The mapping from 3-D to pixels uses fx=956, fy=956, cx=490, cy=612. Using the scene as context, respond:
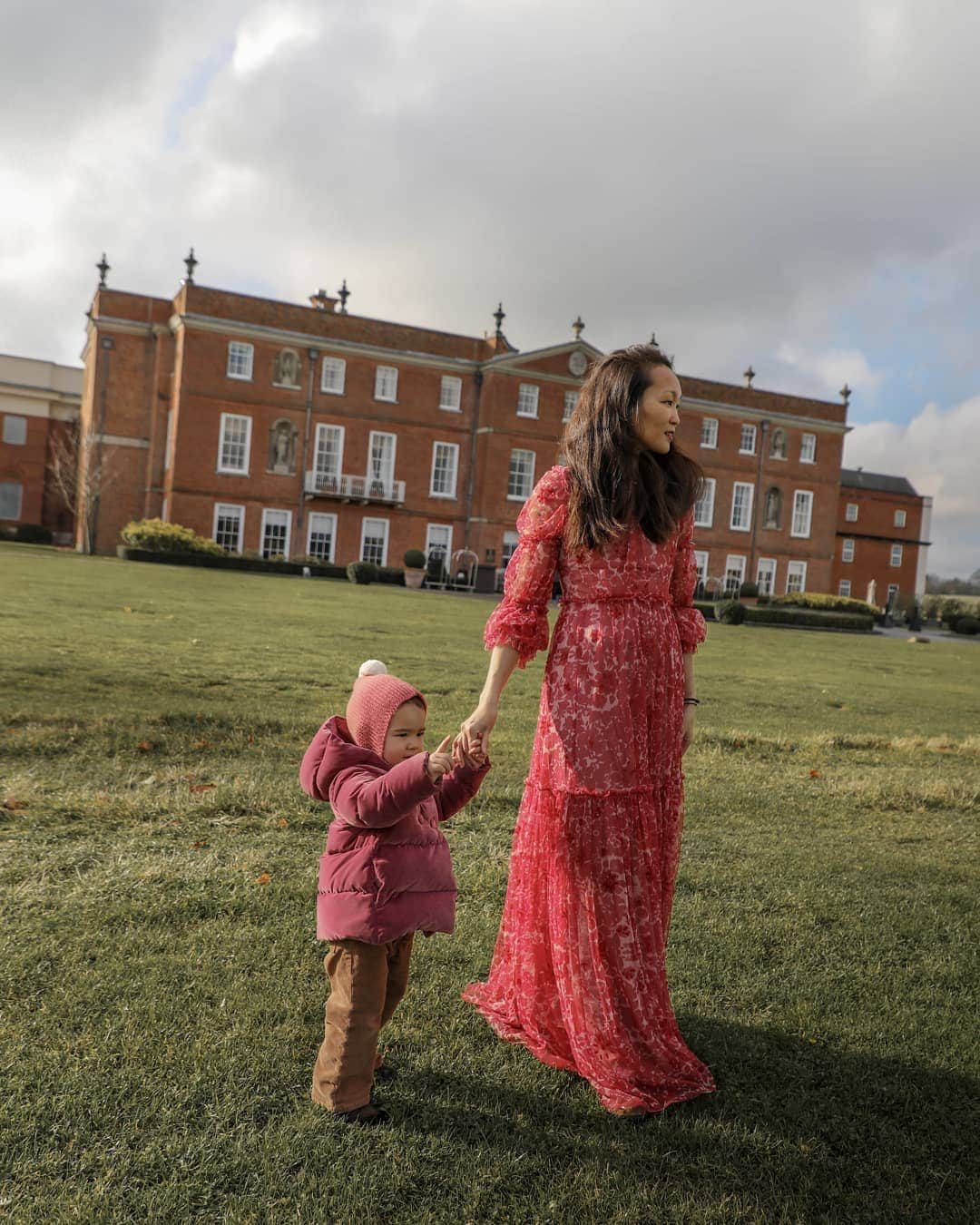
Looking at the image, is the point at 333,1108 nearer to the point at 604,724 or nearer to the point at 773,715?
the point at 604,724

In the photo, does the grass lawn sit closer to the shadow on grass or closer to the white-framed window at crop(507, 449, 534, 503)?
the shadow on grass

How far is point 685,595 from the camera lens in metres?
3.00

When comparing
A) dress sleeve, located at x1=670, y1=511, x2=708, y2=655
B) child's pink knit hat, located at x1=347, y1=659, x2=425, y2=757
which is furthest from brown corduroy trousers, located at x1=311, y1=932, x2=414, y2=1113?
dress sleeve, located at x1=670, y1=511, x2=708, y2=655

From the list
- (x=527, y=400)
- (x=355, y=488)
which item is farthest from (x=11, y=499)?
(x=527, y=400)

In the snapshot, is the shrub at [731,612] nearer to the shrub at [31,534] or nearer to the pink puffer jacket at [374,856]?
the pink puffer jacket at [374,856]

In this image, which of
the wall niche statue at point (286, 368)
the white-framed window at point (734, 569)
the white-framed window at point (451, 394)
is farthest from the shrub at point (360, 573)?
the white-framed window at point (734, 569)

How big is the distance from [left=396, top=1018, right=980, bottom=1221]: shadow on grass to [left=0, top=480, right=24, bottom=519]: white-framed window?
49875 millimetres

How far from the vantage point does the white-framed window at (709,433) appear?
4359cm

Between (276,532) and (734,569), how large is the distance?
21303 millimetres

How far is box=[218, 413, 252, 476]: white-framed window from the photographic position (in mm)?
36094

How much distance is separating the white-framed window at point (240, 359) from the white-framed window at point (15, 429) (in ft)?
56.3

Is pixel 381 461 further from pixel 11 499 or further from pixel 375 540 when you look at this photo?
pixel 11 499

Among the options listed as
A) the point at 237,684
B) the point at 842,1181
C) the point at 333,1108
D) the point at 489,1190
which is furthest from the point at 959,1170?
the point at 237,684

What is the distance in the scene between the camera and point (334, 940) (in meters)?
2.47
